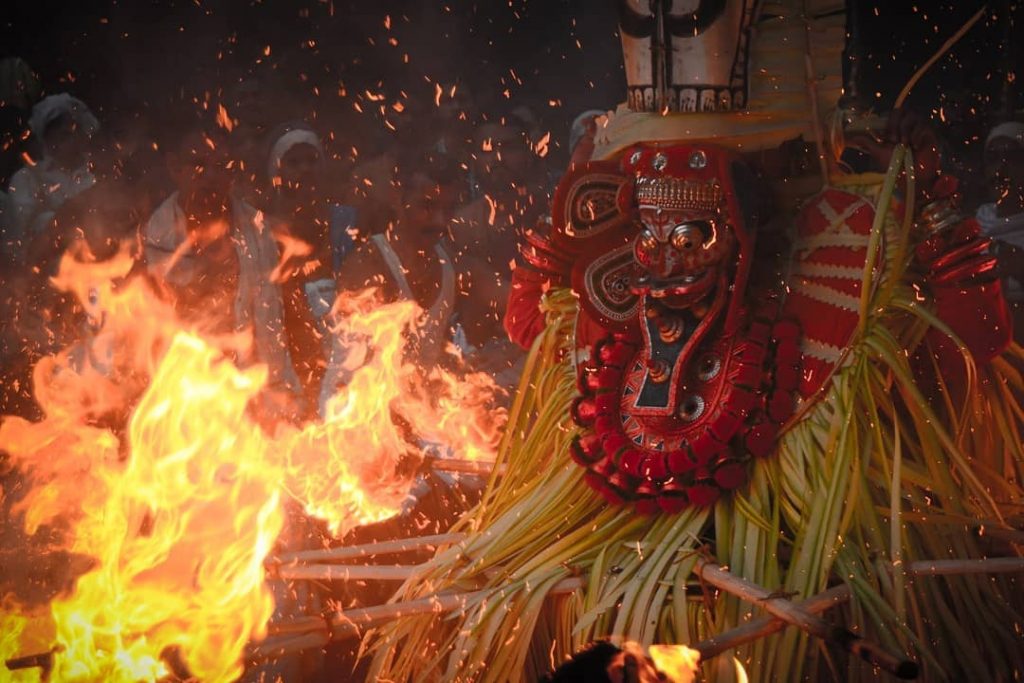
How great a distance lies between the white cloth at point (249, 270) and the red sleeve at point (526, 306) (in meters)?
1.86

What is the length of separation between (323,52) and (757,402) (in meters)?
4.19

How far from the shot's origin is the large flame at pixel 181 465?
127 inches

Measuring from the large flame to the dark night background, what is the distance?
1222mm

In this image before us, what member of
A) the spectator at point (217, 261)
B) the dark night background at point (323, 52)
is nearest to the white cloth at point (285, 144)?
the spectator at point (217, 261)

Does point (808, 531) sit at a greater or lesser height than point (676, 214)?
lesser

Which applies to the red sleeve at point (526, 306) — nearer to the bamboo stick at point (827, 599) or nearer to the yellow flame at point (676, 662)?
the bamboo stick at point (827, 599)

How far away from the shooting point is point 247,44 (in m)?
6.69

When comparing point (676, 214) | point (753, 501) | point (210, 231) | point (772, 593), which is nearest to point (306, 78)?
point (210, 231)

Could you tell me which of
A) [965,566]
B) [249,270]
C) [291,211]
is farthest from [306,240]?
[965,566]

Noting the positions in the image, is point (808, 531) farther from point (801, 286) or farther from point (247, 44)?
point (247, 44)

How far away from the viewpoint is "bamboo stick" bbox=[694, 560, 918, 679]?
2082mm

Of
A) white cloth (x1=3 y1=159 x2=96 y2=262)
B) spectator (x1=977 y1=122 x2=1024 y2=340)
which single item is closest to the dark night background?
white cloth (x1=3 y1=159 x2=96 y2=262)

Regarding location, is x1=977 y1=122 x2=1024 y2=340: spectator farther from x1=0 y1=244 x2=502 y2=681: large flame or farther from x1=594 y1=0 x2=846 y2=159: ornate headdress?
x1=594 y1=0 x2=846 y2=159: ornate headdress

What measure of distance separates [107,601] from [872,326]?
83.2 inches
